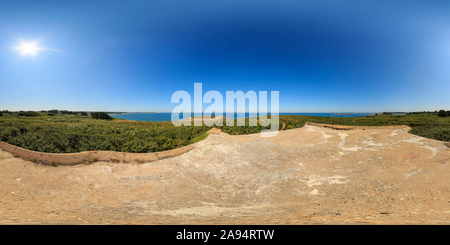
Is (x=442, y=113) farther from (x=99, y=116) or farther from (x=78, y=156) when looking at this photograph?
(x=99, y=116)

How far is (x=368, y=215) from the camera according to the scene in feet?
10.9

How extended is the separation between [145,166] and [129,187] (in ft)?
4.55

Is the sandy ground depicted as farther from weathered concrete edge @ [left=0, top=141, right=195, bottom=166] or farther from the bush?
the bush

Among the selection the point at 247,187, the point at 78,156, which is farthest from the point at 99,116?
the point at 247,187

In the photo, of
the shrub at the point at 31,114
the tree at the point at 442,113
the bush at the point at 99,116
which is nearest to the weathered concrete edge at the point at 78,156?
the shrub at the point at 31,114

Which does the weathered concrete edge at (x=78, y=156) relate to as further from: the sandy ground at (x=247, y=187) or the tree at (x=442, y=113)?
the tree at (x=442, y=113)

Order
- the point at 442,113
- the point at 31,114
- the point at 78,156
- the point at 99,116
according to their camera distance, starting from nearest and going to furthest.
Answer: the point at 78,156, the point at 31,114, the point at 442,113, the point at 99,116

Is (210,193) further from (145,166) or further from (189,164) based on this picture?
(145,166)

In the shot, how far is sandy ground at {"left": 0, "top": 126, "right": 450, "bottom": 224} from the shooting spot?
3414mm

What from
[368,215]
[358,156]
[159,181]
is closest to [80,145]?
[159,181]

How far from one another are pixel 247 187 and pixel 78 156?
7307 millimetres

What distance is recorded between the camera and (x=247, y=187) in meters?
5.53

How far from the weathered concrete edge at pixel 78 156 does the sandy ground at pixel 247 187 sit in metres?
0.25

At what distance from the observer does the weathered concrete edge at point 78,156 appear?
21.0 feet
